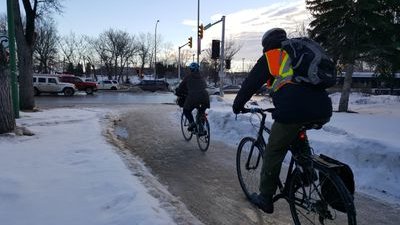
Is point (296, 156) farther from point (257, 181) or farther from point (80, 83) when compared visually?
point (80, 83)

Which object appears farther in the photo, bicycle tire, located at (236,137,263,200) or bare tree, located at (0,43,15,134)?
bare tree, located at (0,43,15,134)

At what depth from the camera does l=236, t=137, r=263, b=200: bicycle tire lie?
20.1ft

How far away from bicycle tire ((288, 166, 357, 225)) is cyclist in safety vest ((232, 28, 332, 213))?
247mm

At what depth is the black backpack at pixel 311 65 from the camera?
14.5 ft

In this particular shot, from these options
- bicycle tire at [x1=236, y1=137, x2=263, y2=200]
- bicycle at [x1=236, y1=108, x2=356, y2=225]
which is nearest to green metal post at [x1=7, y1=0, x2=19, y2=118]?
bicycle tire at [x1=236, y1=137, x2=263, y2=200]

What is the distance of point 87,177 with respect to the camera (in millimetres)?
6711

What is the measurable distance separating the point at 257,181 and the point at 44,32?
77604mm

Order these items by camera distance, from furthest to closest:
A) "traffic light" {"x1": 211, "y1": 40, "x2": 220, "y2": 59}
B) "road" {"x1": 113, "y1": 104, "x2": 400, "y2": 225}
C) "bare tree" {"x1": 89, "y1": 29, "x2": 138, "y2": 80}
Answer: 1. "bare tree" {"x1": 89, "y1": 29, "x2": 138, "y2": 80}
2. "traffic light" {"x1": 211, "y1": 40, "x2": 220, "y2": 59}
3. "road" {"x1": 113, "y1": 104, "x2": 400, "y2": 225}

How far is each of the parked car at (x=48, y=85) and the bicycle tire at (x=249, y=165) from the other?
126ft

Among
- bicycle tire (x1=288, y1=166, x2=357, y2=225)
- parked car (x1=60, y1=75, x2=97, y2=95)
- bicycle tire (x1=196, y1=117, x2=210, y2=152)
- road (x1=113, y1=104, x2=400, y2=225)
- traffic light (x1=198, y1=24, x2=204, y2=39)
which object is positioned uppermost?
traffic light (x1=198, y1=24, x2=204, y2=39)

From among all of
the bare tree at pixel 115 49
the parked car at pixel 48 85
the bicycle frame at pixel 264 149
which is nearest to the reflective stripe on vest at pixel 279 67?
the bicycle frame at pixel 264 149

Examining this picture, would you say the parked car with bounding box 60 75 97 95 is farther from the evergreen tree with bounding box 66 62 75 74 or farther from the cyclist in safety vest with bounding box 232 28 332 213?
the cyclist in safety vest with bounding box 232 28 332 213

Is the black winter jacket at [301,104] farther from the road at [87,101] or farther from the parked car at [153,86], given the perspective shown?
the parked car at [153,86]

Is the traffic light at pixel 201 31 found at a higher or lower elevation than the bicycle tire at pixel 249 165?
higher
